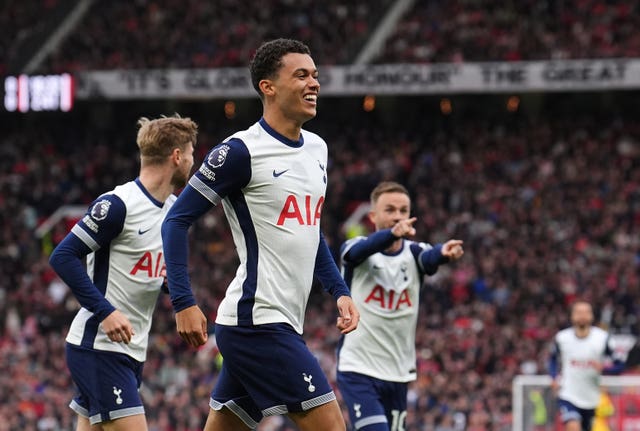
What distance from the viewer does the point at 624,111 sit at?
27469 millimetres

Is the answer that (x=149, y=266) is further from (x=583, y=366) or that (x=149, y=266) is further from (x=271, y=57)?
(x=583, y=366)

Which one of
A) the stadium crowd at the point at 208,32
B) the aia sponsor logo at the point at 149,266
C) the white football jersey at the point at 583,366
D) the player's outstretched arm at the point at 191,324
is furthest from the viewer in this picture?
the stadium crowd at the point at 208,32

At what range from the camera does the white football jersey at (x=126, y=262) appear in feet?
21.4

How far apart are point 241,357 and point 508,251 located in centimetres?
1879

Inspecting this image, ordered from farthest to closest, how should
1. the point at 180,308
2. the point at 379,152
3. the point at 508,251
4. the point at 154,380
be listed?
the point at 379,152 < the point at 508,251 < the point at 154,380 < the point at 180,308

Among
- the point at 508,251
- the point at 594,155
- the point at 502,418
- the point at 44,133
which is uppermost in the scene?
the point at 44,133

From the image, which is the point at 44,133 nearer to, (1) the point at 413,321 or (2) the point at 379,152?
(2) the point at 379,152

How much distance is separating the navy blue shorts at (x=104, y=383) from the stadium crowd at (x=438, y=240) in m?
11.5

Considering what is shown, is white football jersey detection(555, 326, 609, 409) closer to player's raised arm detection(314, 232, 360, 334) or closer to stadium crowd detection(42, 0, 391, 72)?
player's raised arm detection(314, 232, 360, 334)

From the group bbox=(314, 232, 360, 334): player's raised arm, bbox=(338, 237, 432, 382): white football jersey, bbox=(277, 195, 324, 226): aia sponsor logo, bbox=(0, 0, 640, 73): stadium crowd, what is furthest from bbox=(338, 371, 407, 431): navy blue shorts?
bbox=(0, 0, 640, 73): stadium crowd

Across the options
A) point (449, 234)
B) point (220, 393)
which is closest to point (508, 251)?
point (449, 234)

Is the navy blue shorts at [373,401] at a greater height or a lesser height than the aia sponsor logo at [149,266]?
lesser

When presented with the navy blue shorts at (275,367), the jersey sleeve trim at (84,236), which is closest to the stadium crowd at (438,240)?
the jersey sleeve trim at (84,236)

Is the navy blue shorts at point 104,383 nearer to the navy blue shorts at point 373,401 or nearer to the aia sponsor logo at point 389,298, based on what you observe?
the navy blue shorts at point 373,401
